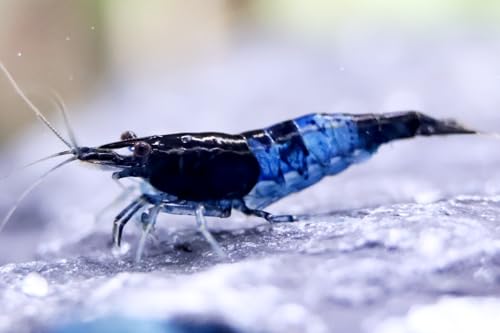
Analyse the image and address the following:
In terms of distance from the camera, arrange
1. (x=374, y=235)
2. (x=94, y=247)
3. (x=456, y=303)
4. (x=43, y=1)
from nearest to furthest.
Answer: (x=456, y=303), (x=374, y=235), (x=94, y=247), (x=43, y=1)

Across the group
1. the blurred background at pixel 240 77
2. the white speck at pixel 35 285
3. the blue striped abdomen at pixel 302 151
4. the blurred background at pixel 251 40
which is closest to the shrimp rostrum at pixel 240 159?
the blue striped abdomen at pixel 302 151

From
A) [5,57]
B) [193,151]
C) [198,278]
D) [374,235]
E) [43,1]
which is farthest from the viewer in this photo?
[43,1]

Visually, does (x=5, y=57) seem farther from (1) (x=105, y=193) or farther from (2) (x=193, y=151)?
(2) (x=193, y=151)

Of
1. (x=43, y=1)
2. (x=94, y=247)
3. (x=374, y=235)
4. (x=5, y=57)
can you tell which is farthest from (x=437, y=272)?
(x=43, y=1)

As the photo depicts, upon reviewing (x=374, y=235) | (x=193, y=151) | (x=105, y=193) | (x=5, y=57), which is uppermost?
(x=5, y=57)

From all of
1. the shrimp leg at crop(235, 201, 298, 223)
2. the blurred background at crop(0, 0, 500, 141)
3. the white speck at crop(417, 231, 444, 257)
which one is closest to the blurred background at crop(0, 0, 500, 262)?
the blurred background at crop(0, 0, 500, 141)

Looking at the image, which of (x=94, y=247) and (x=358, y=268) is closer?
(x=358, y=268)

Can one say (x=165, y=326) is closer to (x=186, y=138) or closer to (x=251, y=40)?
(x=186, y=138)

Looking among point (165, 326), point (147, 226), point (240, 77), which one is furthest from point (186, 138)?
point (240, 77)
